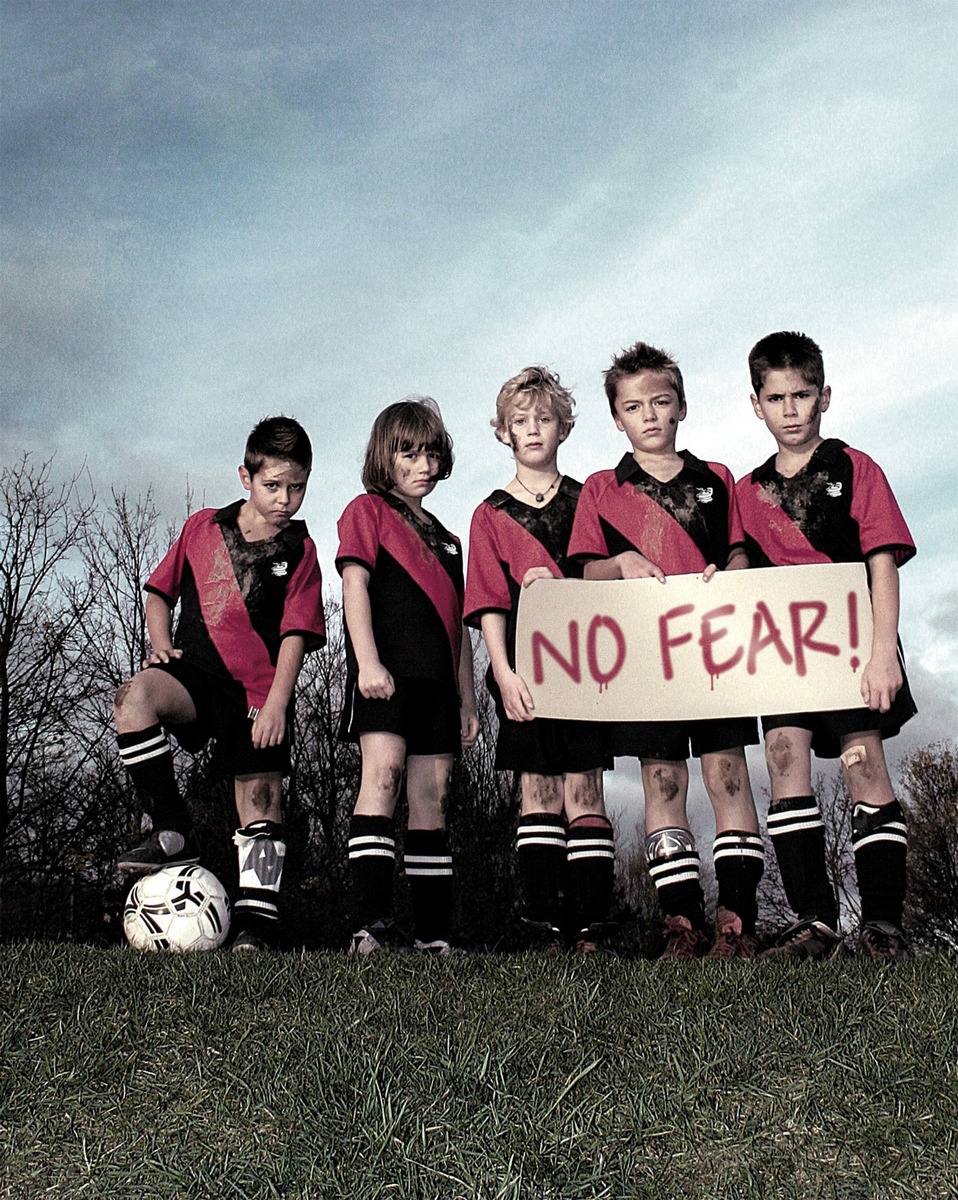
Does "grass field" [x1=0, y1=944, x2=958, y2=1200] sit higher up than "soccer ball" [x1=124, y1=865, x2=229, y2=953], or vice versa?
"soccer ball" [x1=124, y1=865, x2=229, y2=953]

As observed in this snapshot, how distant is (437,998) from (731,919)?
1.90 metres

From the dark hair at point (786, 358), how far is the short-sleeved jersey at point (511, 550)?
1136 mm

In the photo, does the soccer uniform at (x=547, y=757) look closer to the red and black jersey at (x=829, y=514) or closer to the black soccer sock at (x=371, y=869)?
the black soccer sock at (x=371, y=869)

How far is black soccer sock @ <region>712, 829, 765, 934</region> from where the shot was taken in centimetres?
532

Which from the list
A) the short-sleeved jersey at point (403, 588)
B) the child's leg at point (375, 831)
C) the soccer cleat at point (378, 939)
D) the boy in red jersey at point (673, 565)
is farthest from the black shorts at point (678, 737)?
the soccer cleat at point (378, 939)

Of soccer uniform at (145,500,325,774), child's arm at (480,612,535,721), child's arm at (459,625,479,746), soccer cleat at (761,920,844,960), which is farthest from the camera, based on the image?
soccer uniform at (145,500,325,774)

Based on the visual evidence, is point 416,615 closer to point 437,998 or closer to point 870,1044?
point 437,998

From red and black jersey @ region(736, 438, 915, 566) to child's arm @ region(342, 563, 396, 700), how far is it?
2.00 meters

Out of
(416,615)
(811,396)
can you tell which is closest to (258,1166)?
(416,615)

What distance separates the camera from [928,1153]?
288cm

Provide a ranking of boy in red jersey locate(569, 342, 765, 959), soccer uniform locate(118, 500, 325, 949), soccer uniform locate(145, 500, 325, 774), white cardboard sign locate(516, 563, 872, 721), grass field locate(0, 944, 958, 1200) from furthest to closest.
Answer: soccer uniform locate(145, 500, 325, 774), soccer uniform locate(118, 500, 325, 949), white cardboard sign locate(516, 563, 872, 721), boy in red jersey locate(569, 342, 765, 959), grass field locate(0, 944, 958, 1200)

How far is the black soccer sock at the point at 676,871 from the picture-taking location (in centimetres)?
533

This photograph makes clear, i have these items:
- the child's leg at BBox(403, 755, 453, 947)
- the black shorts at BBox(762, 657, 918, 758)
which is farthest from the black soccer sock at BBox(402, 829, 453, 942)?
the black shorts at BBox(762, 657, 918, 758)

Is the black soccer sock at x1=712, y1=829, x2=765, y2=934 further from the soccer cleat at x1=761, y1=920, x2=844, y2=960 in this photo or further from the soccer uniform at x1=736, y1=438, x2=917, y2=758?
the soccer uniform at x1=736, y1=438, x2=917, y2=758
